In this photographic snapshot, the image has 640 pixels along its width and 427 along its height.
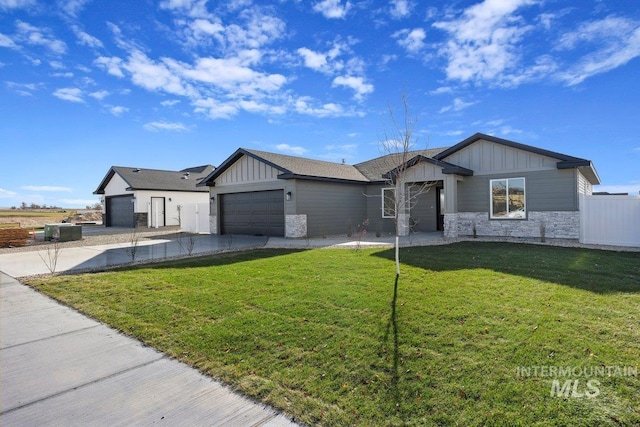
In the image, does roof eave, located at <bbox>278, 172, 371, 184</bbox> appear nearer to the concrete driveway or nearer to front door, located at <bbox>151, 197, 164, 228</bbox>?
the concrete driveway

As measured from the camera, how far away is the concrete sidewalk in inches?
108

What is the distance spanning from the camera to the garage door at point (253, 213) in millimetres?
16391

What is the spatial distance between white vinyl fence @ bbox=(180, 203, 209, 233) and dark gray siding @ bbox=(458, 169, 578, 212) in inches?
596

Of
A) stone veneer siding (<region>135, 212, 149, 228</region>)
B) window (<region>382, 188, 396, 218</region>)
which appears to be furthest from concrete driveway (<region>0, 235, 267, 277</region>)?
stone veneer siding (<region>135, 212, 149, 228</region>)

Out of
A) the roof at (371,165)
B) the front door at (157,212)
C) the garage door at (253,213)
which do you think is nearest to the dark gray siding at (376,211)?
the roof at (371,165)

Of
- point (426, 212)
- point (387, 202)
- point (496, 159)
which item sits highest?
point (496, 159)

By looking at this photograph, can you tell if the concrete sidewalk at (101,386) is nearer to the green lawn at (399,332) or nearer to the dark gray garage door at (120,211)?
the green lawn at (399,332)

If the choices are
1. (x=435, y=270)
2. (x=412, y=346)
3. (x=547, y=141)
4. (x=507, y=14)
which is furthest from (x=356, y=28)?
(x=412, y=346)

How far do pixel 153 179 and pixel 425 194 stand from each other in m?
20.7

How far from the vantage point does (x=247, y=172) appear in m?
17.3

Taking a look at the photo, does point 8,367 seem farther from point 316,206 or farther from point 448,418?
point 316,206

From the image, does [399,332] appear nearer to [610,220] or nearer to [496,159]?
Result: [610,220]

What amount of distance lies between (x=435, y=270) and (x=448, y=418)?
5166mm

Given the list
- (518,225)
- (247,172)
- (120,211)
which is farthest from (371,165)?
(120,211)
